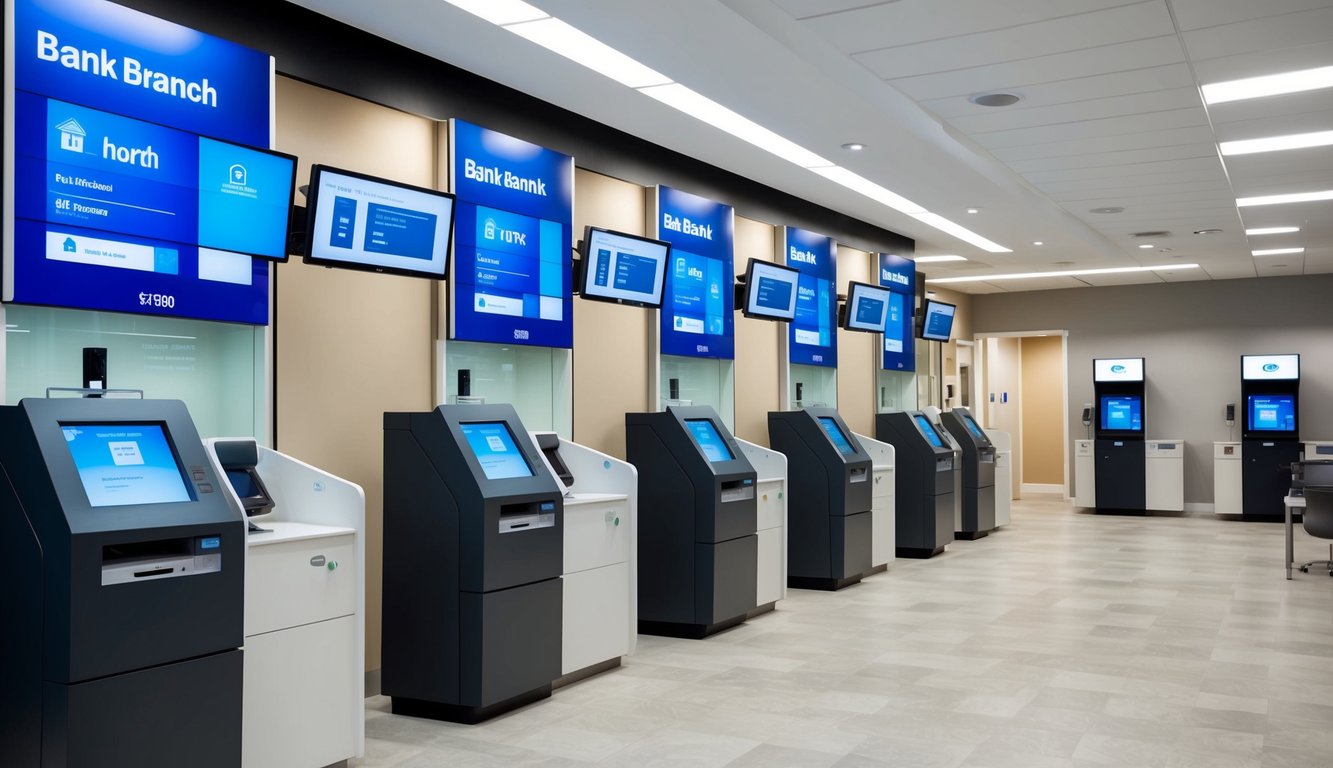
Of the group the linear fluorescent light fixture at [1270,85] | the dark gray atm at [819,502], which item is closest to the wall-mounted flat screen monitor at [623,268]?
the dark gray atm at [819,502]

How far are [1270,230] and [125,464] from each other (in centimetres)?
1010

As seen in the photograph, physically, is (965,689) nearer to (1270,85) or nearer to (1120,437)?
(1270,85)

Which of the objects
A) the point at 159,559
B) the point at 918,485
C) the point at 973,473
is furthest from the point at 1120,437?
the point at 159,559

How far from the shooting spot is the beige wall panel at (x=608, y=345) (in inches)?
247

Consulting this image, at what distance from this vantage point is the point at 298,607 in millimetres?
3631

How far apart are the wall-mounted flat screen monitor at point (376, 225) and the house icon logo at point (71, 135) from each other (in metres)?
0.81

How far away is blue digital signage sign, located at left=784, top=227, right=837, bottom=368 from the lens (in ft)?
27.8

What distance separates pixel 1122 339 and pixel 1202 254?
3006mm

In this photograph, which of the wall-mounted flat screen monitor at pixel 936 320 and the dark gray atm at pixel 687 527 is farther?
the wall-mounted flat screen monitor at pixel 936 320

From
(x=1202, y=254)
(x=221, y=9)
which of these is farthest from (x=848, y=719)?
(x=1202, y=254)

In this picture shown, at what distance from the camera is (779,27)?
4785 mm

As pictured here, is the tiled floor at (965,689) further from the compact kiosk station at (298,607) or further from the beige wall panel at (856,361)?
the beige wall panel at (856,361)

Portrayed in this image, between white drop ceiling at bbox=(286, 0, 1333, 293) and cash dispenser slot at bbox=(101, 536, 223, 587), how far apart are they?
2393 millimetres

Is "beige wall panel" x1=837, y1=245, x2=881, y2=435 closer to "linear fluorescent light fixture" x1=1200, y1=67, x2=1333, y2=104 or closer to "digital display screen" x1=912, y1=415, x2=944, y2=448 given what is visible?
"digital display screen" x1=912, y1=415, x2=944, y2=448
